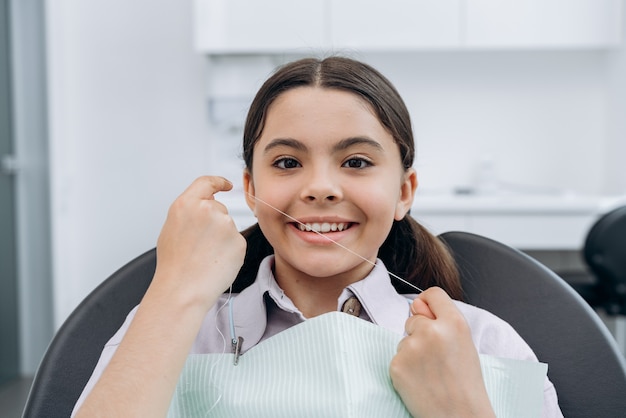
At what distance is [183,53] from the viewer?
10.7 ft

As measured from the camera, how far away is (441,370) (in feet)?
2.68

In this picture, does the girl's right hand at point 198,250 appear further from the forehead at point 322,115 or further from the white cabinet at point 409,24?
the white cabinet at point 409,24

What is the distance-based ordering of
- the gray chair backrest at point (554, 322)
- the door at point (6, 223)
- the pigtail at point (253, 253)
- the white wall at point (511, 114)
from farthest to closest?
the white wall at point (511, 114) → the door at point (6, 223) → the pigtail at point (253, 253) → the gray chair backrest at point (554, 322)

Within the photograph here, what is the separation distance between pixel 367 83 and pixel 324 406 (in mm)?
475

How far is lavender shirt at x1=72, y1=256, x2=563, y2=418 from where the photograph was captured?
95 cm

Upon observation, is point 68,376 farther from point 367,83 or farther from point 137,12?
point 137,12

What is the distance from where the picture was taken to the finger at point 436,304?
0.84 metres

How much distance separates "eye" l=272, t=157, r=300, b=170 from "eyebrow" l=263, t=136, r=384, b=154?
0.07 feet

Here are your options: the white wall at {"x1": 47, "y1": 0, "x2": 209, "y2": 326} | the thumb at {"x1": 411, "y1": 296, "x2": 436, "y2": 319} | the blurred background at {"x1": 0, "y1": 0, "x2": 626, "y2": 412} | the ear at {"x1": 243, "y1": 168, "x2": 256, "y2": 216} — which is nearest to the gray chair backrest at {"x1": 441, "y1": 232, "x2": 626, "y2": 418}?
the thumb at {"x1": 411, "y1": 296, "x2": 436, "y2": 319}

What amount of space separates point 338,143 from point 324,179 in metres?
0.06

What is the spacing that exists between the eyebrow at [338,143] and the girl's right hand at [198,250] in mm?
141

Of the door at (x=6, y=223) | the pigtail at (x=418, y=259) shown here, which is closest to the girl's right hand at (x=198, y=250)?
the pigtail at (x=418, y=259)

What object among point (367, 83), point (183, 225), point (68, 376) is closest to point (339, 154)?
point (367, 83)

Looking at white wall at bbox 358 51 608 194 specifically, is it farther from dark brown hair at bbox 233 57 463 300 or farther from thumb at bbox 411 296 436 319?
thumb at bbox 411 296 436 319
